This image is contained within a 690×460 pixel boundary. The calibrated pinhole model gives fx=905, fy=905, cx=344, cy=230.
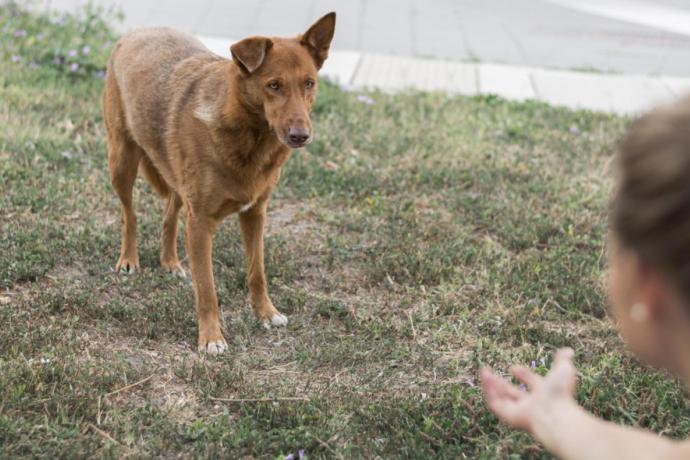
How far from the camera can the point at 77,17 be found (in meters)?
8.91

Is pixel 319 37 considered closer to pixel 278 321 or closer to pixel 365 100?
pixel 278 321

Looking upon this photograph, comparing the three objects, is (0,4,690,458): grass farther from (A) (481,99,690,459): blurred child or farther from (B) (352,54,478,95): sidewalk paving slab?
(A) (481,99,690,459): blurred child

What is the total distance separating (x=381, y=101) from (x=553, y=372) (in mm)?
6398

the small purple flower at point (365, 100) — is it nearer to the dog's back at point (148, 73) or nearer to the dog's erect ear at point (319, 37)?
the dog's back at point (148, 73)

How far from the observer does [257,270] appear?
4.75 metres

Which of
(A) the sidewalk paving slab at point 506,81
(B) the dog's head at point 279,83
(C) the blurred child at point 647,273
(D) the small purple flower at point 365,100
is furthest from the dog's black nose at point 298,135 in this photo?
(A) the sidewalk paving slab at point 506,81

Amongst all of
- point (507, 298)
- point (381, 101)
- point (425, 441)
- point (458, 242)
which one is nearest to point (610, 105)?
point (381, 101)

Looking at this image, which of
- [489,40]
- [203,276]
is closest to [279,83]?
[203,276]

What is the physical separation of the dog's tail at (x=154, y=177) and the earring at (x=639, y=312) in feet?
13.2

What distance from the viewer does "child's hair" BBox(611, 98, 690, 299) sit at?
1384 millimetres

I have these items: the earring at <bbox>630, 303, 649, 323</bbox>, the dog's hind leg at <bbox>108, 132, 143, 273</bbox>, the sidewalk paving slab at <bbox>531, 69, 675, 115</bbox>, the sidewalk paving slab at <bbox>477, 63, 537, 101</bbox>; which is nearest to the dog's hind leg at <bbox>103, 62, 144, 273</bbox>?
the dog's hind leg at <bbox>108, 132, 143, 273</bbox>

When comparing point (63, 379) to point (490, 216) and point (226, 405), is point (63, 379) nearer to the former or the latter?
point (226, 405)

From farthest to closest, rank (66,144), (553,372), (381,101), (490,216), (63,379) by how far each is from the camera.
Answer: (381,101) → (66,144) → (490,216) → (63,379) → (553,372)

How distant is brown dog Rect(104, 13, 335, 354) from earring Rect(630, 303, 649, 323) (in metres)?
2.62
